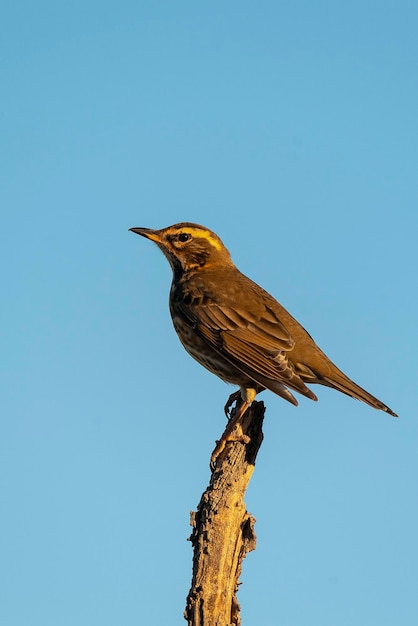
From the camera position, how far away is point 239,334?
35.3 ft

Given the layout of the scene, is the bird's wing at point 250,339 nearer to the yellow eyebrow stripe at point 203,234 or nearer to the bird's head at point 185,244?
the bird's head at point 185,244

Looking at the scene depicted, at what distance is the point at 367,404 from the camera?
10.1m

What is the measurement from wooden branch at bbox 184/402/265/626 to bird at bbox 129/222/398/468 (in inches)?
39.1

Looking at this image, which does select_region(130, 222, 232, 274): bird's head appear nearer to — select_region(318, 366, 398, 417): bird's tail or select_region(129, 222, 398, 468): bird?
select_region(129, 222, 398, 468): bird

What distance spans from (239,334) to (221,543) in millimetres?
3604

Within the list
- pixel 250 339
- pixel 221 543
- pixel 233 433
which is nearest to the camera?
pixel 221 543

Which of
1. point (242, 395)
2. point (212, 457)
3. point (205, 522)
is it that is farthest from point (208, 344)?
point (205, 522)

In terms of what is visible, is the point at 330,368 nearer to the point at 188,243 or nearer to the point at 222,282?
the point at 222,282

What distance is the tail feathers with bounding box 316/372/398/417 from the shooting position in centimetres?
1005

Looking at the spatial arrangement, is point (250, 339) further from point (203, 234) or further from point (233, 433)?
point (203, 234)

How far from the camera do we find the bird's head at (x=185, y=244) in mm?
12156

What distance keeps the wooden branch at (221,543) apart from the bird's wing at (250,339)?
1.72 meters

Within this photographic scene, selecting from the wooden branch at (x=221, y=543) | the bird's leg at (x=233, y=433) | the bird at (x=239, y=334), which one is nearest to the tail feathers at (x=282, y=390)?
the bird at (x=239, y=334)

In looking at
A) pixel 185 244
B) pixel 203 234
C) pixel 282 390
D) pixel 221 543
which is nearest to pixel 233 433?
pixel 282 390
